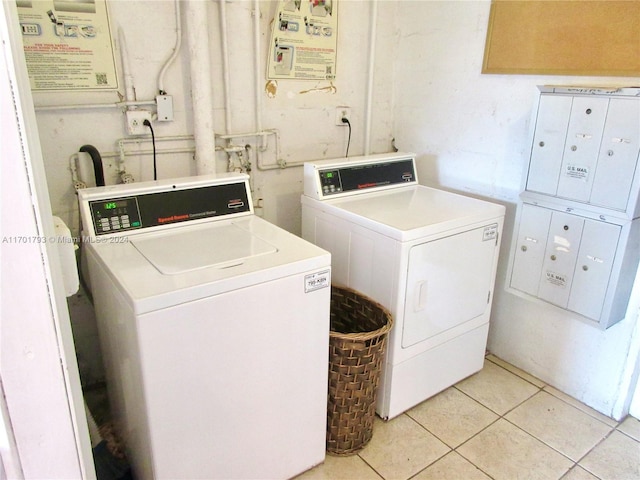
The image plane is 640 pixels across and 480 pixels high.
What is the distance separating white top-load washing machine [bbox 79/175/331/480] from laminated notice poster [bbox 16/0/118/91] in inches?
20.1

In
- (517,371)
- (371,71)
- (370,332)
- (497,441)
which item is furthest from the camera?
(371,71)

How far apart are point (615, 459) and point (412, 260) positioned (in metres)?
1.19

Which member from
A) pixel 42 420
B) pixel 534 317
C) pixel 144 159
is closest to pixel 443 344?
pixel 534 317

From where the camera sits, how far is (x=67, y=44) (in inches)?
71.3

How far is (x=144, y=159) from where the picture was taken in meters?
2.11

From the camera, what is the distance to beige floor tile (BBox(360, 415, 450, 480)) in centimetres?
186

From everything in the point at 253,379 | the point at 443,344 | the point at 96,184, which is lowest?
the point at 443,344

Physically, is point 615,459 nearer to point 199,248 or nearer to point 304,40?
point 199,248

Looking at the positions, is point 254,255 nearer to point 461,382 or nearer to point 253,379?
point 253,379

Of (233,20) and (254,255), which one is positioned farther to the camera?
(233,20)

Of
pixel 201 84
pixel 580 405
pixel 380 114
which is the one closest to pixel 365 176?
pixel 380 114

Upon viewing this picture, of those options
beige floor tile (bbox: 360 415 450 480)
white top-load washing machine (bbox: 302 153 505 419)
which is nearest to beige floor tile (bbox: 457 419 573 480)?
beige floor tile (bbox: 360 415 450 480)

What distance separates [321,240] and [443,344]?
742 millimetres

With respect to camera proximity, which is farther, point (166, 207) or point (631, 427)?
point (631, 427)
